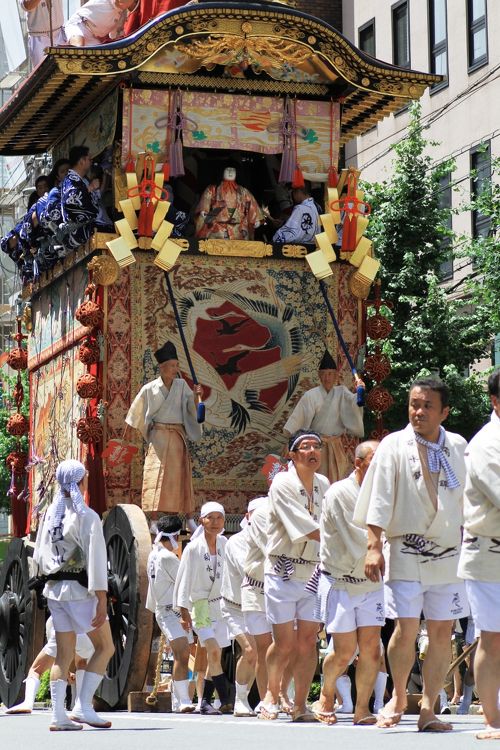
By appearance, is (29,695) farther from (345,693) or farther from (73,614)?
(345,693)

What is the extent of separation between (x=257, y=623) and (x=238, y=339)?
3954mm

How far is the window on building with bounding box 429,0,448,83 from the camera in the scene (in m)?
32.2

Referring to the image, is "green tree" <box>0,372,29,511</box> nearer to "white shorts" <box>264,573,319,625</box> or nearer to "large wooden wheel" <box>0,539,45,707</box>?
"large wooden wheel" <box>0,539,45,707</box>

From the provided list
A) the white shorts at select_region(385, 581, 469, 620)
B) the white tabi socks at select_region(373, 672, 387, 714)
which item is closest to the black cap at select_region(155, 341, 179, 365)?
the white tabi socks at select_region(373, 672, 387, 714)

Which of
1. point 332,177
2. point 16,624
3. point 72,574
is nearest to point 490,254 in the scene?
point 332,177

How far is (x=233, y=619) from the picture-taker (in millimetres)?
13617

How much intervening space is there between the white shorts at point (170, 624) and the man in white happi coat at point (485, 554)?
18.5 ft

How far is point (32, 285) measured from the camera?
18438 millimetres

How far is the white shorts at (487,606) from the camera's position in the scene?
844cm

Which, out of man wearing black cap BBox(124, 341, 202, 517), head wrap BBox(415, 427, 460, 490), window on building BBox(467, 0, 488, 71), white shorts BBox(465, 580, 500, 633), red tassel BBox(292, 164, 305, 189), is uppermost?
window on building BBox(467, 0, 488, 71)

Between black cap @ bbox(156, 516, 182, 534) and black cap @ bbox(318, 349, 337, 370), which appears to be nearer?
black cap @ bbox(156, 516, 182, 534)

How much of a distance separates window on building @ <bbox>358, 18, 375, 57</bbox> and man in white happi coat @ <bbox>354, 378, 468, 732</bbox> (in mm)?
26584

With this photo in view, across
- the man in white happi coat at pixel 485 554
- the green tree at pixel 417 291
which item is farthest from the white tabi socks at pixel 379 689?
the green tree at pixel 417 291

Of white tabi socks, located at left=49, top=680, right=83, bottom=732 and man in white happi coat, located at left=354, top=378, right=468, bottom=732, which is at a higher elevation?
man in white happi coat, located at left=354, top=378, right=468, bottom=732
